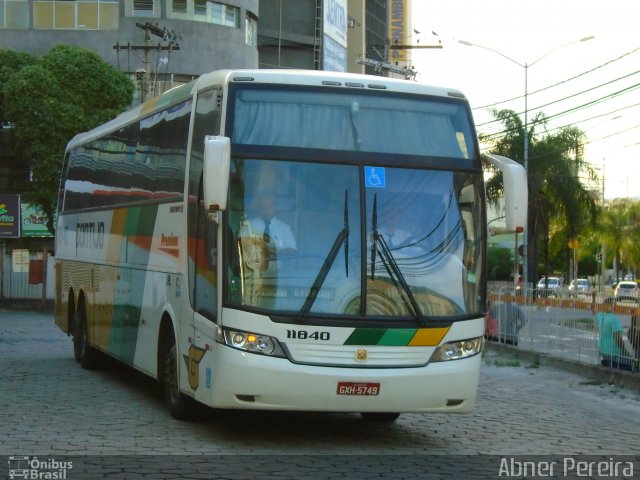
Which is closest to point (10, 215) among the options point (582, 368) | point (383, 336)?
point (582, 368)

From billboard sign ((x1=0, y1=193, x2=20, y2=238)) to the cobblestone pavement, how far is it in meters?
23.3

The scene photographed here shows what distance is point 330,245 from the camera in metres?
10.0

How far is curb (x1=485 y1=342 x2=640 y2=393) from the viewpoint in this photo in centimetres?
1706

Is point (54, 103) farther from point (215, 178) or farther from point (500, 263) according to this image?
point (500, 263)

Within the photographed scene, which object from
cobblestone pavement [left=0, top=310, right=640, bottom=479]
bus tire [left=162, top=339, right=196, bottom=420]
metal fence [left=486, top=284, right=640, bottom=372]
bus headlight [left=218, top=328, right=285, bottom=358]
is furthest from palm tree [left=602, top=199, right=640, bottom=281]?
bus headlight [left=218, top=328, right=285, bottom=358]

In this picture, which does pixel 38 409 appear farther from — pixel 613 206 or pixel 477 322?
pixel 613 206

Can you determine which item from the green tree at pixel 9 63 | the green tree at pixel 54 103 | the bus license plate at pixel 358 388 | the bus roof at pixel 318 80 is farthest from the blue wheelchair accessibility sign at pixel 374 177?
the green tree at pixel 9 63

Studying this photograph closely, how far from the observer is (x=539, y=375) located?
64.2 feet

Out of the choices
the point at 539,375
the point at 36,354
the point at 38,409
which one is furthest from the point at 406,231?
the point at 36,354

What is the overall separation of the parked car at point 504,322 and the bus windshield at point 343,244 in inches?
511

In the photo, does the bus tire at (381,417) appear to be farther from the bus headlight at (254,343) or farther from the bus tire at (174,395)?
the bus headlight at (254,343)

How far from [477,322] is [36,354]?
11643 millimetres

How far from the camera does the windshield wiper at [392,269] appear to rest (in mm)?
10094

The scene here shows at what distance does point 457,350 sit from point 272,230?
194 cm
